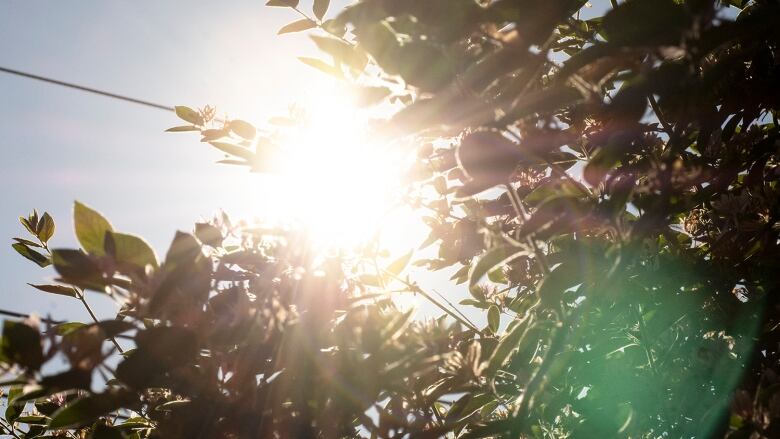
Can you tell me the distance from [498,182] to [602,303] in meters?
0.99

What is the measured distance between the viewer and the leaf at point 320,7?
6.73 ft

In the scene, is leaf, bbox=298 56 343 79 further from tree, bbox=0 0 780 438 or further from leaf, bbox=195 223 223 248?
leaf, bbox=195 223 223 248

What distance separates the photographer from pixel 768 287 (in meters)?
1.79

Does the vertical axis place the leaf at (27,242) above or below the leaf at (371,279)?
above

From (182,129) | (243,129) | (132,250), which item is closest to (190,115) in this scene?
(182,129)

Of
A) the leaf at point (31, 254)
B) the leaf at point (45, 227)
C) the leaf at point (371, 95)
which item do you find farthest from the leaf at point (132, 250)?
the leaf at point (45, 227)

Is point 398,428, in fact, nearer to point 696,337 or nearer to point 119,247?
point 119,247

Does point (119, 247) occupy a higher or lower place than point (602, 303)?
higher

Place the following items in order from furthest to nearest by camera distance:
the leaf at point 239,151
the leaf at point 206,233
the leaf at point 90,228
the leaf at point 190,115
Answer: the leaf at point 190,115
the leaf at point 239,151
the leaf at point 206,233
the leaf at point 90,228

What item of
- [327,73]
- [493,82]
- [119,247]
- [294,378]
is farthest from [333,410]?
[327,73]

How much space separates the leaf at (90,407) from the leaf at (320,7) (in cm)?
165

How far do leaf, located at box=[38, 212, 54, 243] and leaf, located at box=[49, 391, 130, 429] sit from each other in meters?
1.77

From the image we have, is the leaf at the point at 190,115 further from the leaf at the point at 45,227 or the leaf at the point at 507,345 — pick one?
the leaf at the point at 507,345

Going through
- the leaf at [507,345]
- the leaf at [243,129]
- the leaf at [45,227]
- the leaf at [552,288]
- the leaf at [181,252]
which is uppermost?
the leaf at [45,227]
